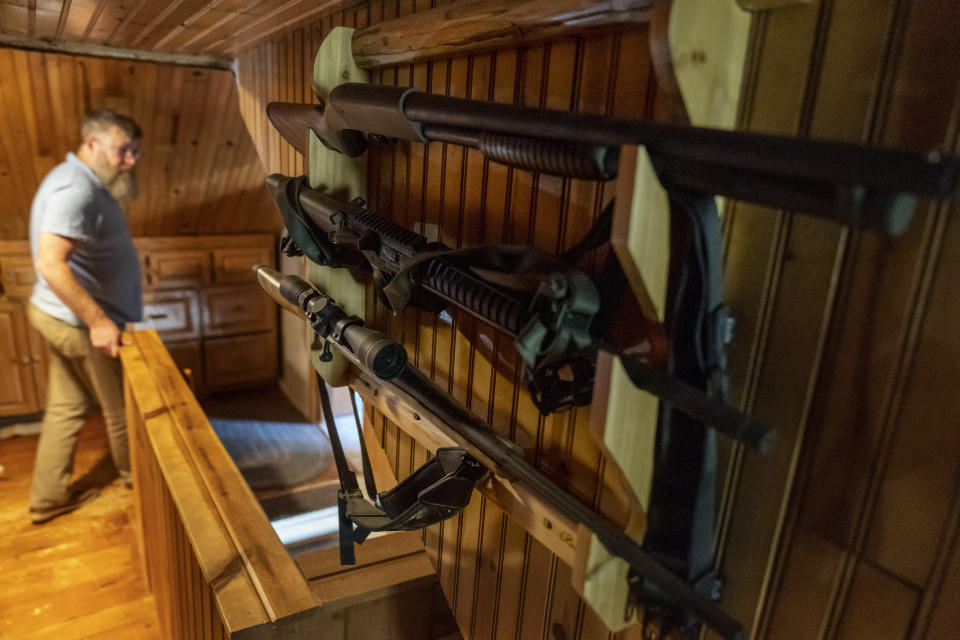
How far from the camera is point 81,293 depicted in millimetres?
2443

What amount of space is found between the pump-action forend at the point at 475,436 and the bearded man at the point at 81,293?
170cm

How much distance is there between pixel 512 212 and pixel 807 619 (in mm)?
573

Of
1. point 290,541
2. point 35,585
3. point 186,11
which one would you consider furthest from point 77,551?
point 186,11

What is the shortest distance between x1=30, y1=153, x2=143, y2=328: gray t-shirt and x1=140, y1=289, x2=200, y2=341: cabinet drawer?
109 centimetres

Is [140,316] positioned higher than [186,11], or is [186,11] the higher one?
[186,11]

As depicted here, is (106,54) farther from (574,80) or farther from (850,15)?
(850,15)

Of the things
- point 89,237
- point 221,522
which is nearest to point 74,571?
point 89,237

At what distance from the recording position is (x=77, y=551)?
2498 millimetres

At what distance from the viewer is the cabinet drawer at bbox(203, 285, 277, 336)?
4148mm

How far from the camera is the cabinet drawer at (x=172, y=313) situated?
3947mm

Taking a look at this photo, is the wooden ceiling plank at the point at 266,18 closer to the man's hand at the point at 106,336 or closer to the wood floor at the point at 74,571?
the man's hand at the point at 106,336

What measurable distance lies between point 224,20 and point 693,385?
1.62m

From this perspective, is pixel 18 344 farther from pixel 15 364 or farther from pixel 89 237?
pixel 89 237

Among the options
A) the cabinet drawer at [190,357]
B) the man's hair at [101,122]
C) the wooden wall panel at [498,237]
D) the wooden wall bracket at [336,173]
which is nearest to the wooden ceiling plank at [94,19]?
the man's hair at [101,122]
